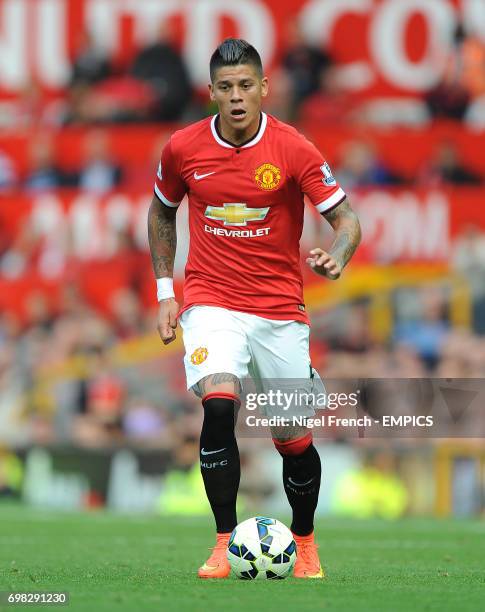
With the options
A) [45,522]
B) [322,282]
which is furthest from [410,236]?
[45,522]

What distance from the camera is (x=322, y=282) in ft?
57.9

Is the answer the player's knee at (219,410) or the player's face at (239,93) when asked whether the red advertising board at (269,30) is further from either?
the player's knee at (219,410)

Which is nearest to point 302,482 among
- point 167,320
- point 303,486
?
point 303,486

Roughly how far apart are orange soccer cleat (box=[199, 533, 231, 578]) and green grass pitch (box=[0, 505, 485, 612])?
0.23 feet

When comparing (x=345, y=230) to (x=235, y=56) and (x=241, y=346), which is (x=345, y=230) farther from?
(x=235, y=56)

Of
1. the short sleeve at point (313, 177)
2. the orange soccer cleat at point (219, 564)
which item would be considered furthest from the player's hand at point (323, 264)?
the orange soccer cleat at point (219, 564)

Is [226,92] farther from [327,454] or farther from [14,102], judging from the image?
[14,102]

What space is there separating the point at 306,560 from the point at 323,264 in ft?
5.33

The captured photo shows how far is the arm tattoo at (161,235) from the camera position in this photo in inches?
305

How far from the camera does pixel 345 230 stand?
24.0 feet

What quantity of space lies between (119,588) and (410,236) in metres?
12.6

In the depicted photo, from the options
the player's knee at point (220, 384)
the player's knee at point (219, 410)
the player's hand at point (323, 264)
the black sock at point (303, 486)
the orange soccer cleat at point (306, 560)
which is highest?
the player's hand at point (323, 264)

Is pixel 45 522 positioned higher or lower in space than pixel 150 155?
lower

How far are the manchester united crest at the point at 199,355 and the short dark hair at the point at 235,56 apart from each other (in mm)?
1345
